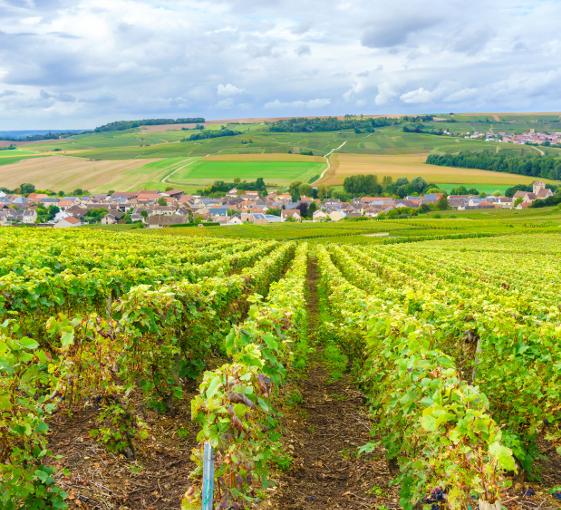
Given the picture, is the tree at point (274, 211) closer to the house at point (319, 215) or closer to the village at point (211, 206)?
the village at point (211, 206)

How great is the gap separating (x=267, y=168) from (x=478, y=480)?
178524mm

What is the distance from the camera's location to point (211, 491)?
12.9 feet

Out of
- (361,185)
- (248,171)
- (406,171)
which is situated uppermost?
(248,171)

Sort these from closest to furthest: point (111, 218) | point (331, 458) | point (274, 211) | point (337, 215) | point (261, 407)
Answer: point (261, 407) < point (331, 458) < point (111, 218) < point (337, 215) < point (274, 211)

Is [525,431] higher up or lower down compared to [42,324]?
lower down

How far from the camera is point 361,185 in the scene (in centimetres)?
15250

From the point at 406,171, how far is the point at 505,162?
37242mm

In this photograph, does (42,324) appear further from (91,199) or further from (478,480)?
(91,199)

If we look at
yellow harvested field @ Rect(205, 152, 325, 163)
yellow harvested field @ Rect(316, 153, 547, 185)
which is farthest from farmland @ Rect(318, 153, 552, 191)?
yellow harvested field @ Rect(205, 152, 325, 163)

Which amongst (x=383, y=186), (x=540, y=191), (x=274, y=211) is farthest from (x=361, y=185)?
(x=540, y=191)

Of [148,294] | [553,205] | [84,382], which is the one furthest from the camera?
→ [553,205]

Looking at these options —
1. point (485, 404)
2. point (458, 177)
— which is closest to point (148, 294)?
point (485, 404)

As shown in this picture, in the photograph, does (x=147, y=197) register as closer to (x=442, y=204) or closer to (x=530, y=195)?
(x=442, y=204)

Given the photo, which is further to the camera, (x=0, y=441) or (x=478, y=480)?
(x=0, y=441)
